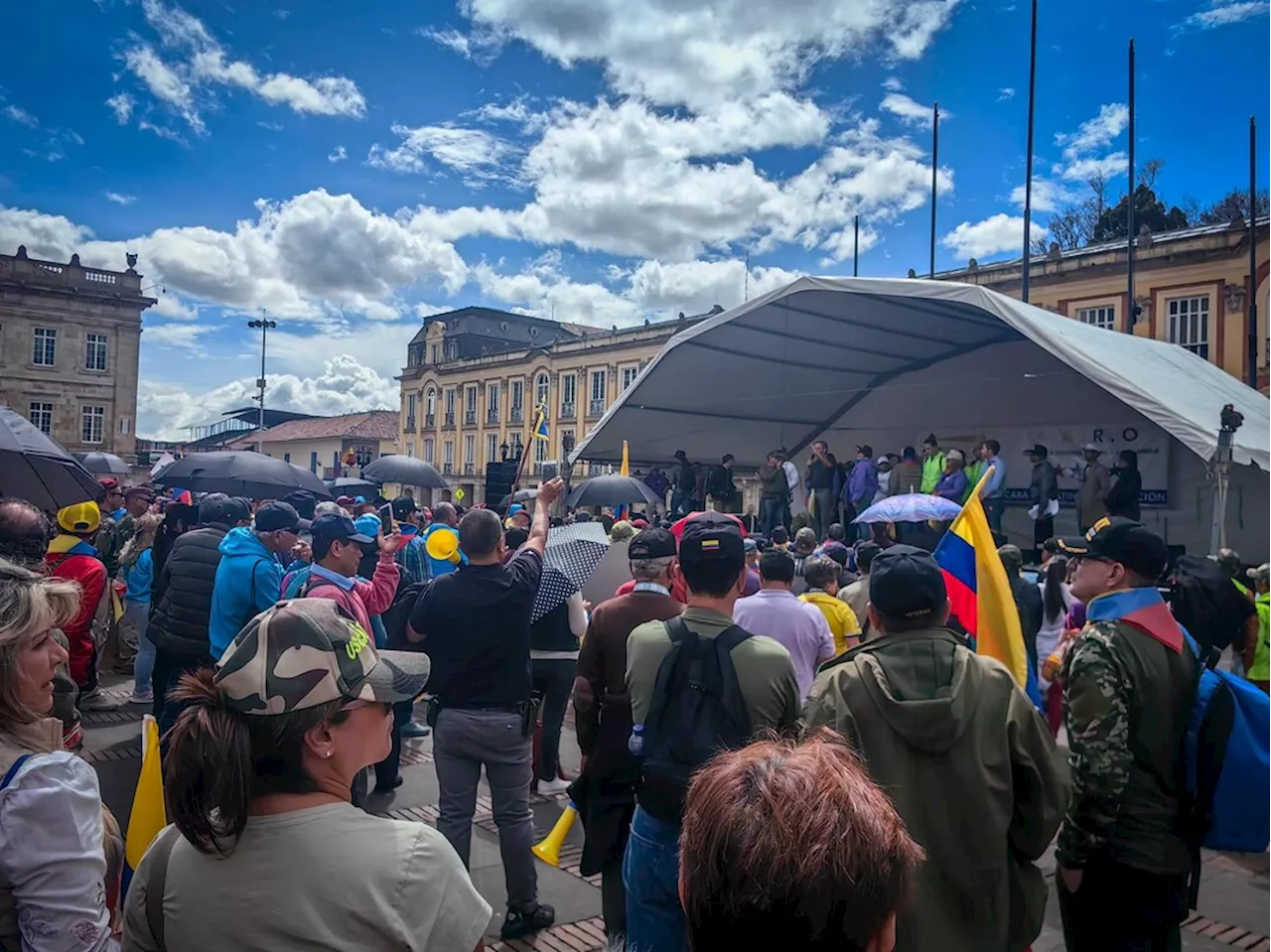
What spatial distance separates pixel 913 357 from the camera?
55.3 feet

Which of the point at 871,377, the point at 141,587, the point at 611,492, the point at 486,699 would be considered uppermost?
the point at 871,377

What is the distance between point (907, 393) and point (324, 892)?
1730 cm

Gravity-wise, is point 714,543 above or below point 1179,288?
below

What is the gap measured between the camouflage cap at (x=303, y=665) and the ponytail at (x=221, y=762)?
32mm

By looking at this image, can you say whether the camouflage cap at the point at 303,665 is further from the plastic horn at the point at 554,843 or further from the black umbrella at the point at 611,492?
the black umbrella at the point at 611,492

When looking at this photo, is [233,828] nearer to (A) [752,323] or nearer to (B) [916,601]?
(B) [916,601]

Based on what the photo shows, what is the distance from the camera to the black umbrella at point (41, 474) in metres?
6.02

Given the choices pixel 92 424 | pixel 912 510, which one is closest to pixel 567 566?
pixel 912 510

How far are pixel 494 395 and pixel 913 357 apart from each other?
41.7 meters

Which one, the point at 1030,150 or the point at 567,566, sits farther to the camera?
the point at 1030,150

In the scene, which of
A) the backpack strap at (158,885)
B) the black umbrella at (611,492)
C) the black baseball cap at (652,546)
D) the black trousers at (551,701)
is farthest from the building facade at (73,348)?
the backpack strap at (158,885)

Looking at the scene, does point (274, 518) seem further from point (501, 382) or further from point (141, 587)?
point (501, 382)

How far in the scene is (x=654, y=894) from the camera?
299cm

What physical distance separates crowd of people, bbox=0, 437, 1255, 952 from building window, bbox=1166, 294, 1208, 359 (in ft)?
80.0
